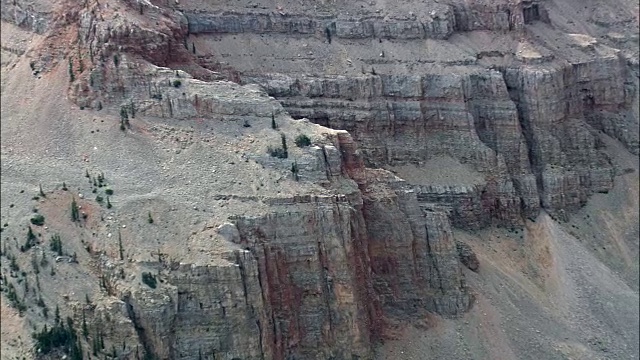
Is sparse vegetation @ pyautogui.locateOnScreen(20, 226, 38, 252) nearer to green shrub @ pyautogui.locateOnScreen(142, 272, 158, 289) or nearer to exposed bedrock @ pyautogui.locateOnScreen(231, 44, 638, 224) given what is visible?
green shrub @ pyautogui.locateOnScreen(142, 272, 158, 289)

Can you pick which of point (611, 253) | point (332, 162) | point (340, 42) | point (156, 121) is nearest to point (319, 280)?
point (332, 162)

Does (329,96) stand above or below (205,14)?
below

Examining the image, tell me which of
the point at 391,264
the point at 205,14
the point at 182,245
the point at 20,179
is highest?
the point at 205,14

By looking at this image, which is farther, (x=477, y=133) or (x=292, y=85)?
(x=477, y=133)

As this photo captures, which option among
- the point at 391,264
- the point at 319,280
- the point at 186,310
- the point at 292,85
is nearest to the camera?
the point at 186,310

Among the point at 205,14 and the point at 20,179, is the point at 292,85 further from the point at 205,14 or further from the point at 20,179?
the point at 20,179

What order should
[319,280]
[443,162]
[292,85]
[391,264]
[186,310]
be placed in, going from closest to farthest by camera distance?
[186,310], [319,280], [391,264], [292,85], [443,162]

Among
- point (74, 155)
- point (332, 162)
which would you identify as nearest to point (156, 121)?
point (74, 155)

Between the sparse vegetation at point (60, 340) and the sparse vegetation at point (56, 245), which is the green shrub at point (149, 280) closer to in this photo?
the sparse vegetation at point (60, 340)
